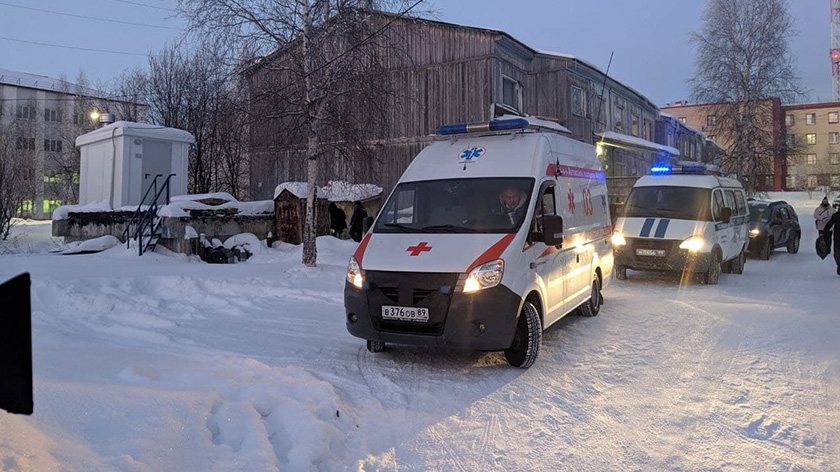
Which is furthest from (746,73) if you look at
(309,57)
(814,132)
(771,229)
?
(814,132)

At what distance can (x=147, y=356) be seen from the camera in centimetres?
555

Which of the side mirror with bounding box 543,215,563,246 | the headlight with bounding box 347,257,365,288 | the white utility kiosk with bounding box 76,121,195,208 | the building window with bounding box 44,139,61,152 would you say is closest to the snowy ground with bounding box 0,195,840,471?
the headlight with bounding box 347,257,365,288

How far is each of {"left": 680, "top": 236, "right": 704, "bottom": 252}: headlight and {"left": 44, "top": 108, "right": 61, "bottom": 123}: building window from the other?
62.6m

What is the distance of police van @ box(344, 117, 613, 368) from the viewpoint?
5.54 metres

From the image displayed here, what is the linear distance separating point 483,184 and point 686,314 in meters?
4.35

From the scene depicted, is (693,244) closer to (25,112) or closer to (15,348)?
(15,348)

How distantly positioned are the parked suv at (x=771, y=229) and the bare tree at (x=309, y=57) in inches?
497

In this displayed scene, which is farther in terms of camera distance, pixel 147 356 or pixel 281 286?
pixel 281 286

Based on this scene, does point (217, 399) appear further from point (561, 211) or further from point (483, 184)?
point (561, 211)

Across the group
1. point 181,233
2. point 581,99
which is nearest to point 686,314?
point 181,233

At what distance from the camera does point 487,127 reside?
24.1ft

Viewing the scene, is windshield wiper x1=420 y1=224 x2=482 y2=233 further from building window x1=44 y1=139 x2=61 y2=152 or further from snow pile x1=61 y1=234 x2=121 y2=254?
building window x1=44 y1=139 x2=61 y2=152

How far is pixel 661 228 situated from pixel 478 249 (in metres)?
7.83

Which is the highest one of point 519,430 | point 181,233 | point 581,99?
point 581,99
